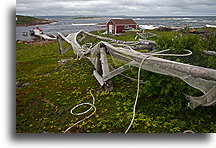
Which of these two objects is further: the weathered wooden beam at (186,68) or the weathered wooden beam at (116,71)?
the weathered wooden beam at (116,71)

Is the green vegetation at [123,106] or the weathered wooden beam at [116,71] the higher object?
the weathered wooden beam at [116,71]

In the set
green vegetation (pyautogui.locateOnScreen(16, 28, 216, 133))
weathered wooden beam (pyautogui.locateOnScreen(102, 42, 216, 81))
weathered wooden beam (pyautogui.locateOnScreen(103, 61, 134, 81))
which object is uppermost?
weathered wooden beam (pyautogui.locateOnScreen(102, 42, 216, 81))

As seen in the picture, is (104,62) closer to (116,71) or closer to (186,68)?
(116,71)

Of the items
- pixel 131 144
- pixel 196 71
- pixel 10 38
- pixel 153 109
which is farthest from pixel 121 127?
pixel 10 38

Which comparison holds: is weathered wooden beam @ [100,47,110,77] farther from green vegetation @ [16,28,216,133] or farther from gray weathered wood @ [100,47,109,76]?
green vegetation @ [16,28,216,133]

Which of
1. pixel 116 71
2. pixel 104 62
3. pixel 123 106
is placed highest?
pixel 104 62

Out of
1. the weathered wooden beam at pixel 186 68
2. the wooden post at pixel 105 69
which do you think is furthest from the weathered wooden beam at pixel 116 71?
the weathered wooden beam at pixel 186 68

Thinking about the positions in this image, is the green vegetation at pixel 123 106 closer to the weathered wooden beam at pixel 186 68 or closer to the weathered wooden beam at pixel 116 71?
the weathered wooden beam at pixel 116 71

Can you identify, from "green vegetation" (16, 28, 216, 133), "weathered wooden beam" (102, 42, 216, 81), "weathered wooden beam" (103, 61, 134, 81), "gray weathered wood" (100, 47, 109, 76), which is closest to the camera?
"weathered wooden beam" (102, 42, 216, 81)

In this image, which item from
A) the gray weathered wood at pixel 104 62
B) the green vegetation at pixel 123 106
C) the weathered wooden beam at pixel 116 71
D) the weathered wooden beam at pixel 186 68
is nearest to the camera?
the weathered wooden beam at pixel 186 68

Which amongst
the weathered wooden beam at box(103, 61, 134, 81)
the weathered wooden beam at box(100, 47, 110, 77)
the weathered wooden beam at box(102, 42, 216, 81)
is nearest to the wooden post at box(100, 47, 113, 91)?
the weathered wooden beam at box(100, 47, 110, 77)

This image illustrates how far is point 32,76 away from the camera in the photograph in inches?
191

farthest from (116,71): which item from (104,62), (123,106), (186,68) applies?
(186,68)

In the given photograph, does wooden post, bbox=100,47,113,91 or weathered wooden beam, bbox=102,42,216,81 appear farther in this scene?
wooden post, bbox=100,47,113,91
